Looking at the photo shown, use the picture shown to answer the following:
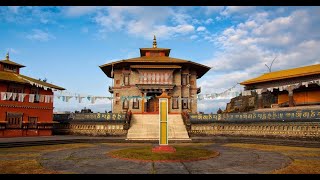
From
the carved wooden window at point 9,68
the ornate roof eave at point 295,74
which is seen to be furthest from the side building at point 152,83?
the carved wooden window at point 9,68

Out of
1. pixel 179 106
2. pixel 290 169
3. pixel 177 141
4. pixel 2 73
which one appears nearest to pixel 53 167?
pixel 290 169

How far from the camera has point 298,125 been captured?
76.8 ft

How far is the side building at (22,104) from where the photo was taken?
2614cm

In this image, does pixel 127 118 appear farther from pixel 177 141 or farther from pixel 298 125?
pixel 298 125

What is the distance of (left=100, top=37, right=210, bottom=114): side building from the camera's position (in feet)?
116

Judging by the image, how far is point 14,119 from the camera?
26906 millimetres

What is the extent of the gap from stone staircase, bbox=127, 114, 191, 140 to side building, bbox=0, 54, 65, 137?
399 inches

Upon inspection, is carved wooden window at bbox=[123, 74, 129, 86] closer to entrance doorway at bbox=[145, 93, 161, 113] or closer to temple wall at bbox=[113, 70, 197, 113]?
temple wall at bbox=[113, 70, 197, 113]

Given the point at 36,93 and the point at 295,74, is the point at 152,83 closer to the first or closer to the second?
the point at 36,93

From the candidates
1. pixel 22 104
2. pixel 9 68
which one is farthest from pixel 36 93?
pixel 9 68

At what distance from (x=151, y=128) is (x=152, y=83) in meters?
9.39

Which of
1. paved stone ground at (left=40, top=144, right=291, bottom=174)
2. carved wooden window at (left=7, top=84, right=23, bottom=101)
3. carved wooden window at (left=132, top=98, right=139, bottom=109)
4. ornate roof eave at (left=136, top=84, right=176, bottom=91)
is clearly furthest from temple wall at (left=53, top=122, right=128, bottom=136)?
paved stone ground at (left=40, top=144, right=291, bottom=174)

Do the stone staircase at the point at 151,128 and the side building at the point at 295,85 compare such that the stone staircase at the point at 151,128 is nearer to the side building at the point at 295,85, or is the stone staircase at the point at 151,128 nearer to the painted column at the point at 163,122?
the painted column at the point at 163,122

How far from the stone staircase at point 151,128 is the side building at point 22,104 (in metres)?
10.1
